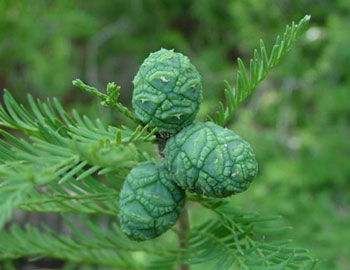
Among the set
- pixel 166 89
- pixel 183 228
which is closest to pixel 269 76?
pixel 183 228

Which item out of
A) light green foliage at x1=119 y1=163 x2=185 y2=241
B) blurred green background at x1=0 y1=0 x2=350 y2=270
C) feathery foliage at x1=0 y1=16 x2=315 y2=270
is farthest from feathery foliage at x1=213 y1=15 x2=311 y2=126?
blurred green background at x1=0 y1=0 x2=350 y2=270

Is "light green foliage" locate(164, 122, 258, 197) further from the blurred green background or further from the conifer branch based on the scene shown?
the blurred green background

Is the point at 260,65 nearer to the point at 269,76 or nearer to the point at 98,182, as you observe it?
the point at 98,182

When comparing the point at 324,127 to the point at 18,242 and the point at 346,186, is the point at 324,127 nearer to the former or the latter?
the point at 346,186

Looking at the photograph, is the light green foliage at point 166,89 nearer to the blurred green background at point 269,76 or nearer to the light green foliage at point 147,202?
the light green foliage at point 147,202

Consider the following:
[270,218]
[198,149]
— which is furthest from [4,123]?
[270,218]

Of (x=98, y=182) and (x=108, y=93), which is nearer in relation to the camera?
(x=108, y=93)
